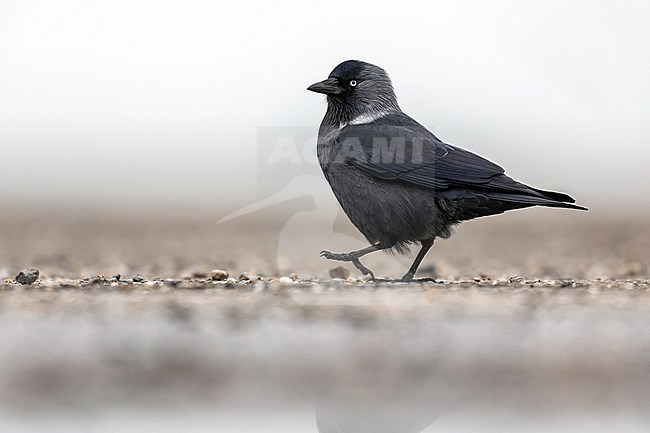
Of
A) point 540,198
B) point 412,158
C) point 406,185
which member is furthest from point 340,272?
point 540,198

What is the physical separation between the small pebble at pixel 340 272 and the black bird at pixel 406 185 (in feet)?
1.15

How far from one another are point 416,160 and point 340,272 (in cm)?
116

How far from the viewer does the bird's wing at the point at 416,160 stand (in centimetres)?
781

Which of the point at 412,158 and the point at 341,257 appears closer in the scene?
the point at 412,158

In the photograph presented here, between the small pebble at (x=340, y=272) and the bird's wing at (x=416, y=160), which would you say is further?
the small pebble at (x=340, y=272)

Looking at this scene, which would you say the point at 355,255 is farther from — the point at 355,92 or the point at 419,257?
the point at 355,92

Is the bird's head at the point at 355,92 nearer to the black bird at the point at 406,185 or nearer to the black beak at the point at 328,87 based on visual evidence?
the black beak at the point at 328,87

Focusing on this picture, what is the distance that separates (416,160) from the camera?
805cm

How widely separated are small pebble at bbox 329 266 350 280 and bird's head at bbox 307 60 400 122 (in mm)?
1223

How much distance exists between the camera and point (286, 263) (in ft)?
32.5

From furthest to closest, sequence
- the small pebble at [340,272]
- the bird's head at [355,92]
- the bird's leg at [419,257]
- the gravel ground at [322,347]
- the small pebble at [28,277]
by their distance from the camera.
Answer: the bird's head at [355,92], the small pebble at [340,272], the bird's leg at [419,257], the small pebble at [28,277], the gravel ground at [322,347]

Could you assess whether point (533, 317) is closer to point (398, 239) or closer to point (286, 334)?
point (286, 334)

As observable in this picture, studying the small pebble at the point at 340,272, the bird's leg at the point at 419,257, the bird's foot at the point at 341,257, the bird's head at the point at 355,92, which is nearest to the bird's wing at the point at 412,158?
the bird's head at the point at 355,92

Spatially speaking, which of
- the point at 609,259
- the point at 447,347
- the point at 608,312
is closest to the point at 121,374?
the point at 447,347
